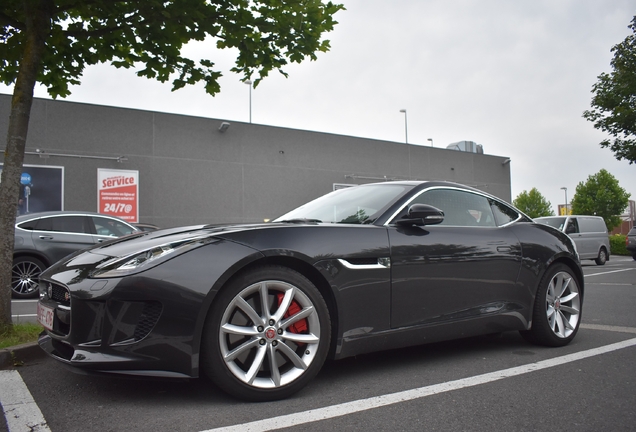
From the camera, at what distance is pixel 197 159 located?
Result: 21641 mm

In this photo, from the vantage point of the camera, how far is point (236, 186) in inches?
891

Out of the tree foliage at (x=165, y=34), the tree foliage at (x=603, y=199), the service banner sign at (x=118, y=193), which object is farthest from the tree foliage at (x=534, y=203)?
the tree foliage at (x=165, y=34)

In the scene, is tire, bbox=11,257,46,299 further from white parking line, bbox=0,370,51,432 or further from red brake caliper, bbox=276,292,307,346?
red brake caliper, bbox=276,292,307,346

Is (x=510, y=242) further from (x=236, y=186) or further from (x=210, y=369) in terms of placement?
(x=236, y=186)

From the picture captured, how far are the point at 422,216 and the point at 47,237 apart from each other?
7.36 meters

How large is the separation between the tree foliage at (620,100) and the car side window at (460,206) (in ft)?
69.1

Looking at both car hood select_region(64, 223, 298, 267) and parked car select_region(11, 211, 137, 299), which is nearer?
car hood select_region(64, 223, 298, 267)

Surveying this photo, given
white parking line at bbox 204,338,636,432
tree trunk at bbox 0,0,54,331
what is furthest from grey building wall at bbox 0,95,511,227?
white parking line at bbox 204,338,636,432

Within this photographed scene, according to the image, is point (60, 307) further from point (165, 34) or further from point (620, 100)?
point (620, 100)

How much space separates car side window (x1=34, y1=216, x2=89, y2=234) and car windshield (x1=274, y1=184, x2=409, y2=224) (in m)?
6.14

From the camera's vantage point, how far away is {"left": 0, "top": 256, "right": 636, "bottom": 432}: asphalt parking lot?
256 centimetres

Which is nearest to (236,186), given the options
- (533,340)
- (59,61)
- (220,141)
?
(220,141)

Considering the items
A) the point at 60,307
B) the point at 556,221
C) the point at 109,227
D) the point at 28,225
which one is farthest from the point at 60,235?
the point at 556,221

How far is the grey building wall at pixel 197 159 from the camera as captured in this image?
62.7 feet
